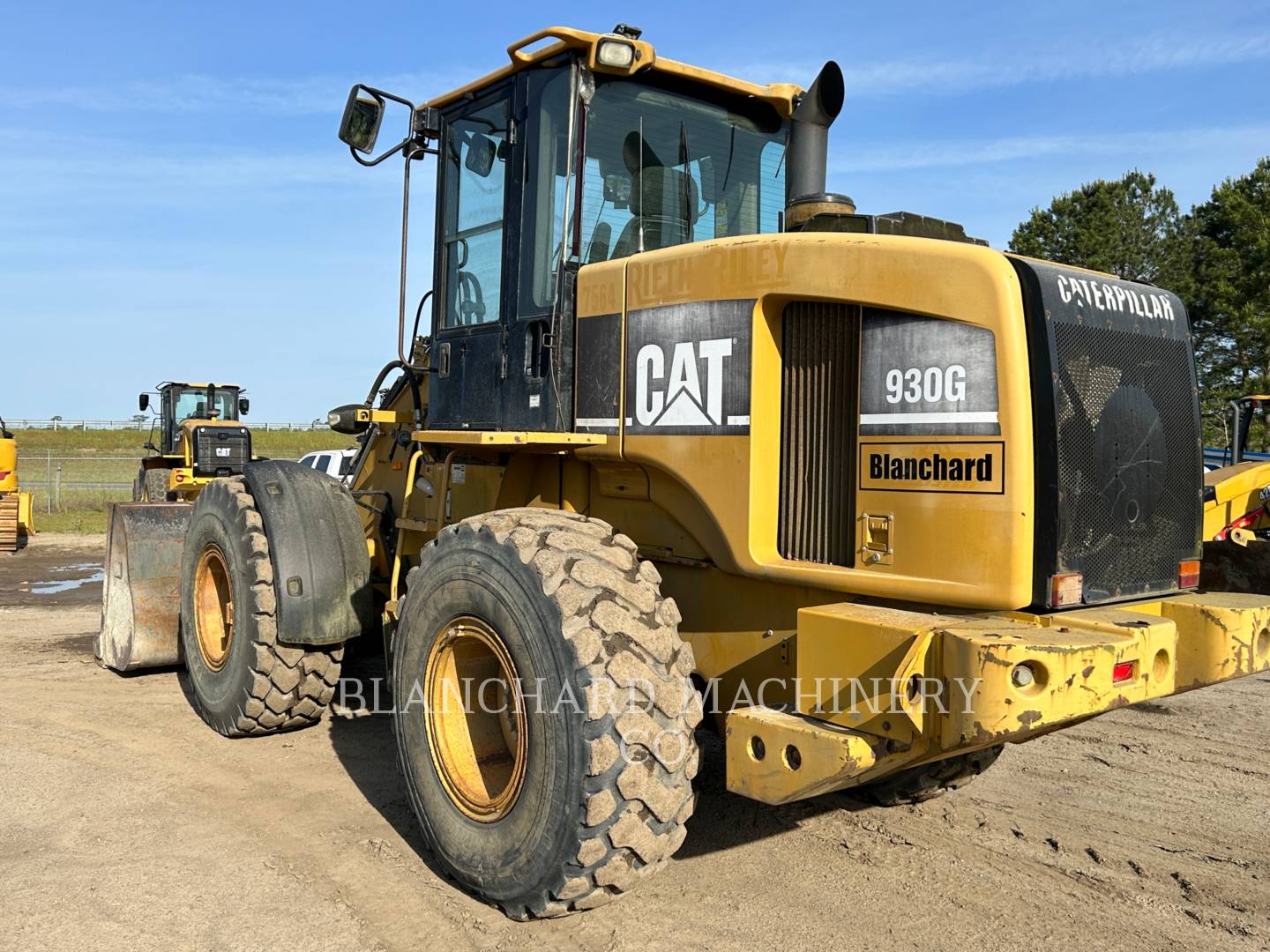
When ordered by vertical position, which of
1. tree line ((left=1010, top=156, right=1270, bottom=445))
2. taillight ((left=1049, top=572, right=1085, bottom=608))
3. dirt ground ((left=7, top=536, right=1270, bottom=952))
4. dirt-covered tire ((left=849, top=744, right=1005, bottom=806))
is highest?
tree line ((left=1010, top=156, right=1270, bottom=445))

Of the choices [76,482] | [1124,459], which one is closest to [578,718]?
[1124,459]

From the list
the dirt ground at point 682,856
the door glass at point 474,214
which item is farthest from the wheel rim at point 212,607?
the door glass at point 474,214

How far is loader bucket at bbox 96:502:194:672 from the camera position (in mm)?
7242

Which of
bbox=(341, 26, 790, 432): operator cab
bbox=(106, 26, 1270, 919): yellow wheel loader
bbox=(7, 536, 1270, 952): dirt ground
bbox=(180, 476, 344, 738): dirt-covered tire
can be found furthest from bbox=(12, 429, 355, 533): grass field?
bbox=(106, 26, 1270, 919): yellow wheel loader

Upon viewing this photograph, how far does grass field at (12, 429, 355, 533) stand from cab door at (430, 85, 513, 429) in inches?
456

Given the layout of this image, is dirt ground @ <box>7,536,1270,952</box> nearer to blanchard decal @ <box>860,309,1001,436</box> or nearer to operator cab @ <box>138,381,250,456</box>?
blanchard decal @ <box>860,309,1001,436</box>

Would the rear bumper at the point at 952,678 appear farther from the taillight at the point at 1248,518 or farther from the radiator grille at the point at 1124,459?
the taillight at the point at 1248,518

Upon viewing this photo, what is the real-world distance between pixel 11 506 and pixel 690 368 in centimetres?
1551

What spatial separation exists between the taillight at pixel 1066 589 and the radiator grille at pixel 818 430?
63 centimetres

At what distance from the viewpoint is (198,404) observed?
67.8 feet

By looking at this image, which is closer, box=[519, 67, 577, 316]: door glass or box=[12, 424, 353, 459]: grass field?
box=[519, 67, 577, 316]: door glass

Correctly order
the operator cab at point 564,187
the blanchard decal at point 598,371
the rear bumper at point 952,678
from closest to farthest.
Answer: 1. the rear bumper at point 952,678
2. the blanchard decal at point 598,371
3. the operator cab at point 564,187

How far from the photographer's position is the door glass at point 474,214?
196 inches

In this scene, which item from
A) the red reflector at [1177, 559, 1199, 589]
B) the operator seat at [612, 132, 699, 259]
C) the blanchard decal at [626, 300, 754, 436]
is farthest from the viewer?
the operator seat at [612, 132, 699, 259]
